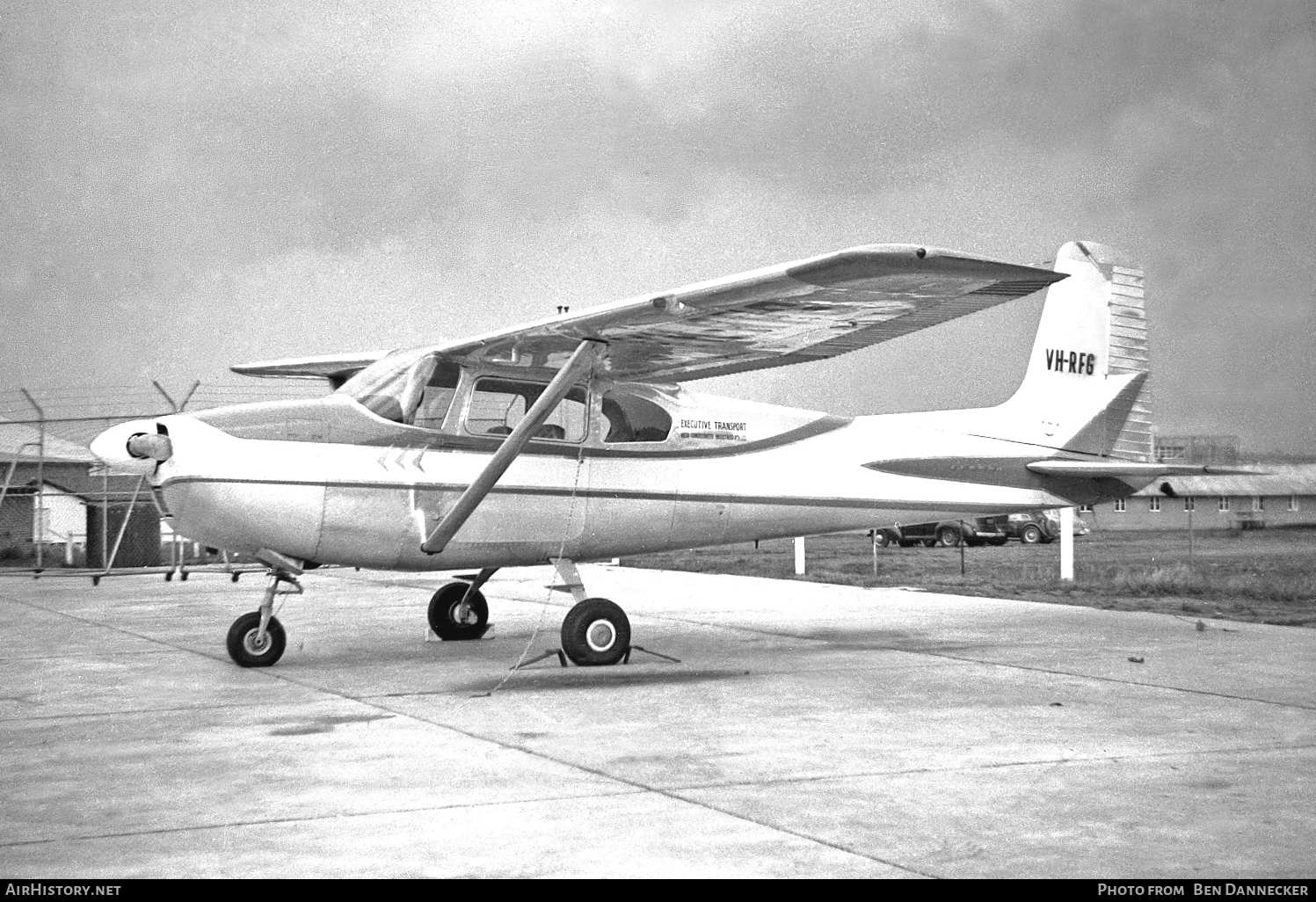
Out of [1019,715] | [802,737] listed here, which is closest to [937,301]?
[1019,715]

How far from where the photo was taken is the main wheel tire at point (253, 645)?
933cm

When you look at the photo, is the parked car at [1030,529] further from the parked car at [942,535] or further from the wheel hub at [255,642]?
the wheel hub at [255,642]

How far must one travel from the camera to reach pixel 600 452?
32.6ft

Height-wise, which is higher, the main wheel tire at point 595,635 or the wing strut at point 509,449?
the wing strut at point 509,449

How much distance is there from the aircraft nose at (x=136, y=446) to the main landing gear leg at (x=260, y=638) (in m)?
1.16

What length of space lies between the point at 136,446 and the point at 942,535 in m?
33.7

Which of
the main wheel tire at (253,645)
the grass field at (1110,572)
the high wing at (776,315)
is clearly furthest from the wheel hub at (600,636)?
the grass field at (1110,572)

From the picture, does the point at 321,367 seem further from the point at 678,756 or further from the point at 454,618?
the point at 678,756

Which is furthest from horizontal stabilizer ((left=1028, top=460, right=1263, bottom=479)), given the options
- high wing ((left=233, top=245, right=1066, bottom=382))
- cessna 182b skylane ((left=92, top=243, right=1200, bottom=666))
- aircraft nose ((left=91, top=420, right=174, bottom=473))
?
aircraft nose ((left=91, top=420, right=174, bottom=473))

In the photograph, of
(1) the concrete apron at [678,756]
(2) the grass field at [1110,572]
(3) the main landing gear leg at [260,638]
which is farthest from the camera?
(2) the grass field at [1110,572]

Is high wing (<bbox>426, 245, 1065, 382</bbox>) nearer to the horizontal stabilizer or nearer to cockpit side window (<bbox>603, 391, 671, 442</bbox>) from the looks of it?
cockpit side window (<bbox>603, 391, 671, 442</bbox>)

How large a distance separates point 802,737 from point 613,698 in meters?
1.73

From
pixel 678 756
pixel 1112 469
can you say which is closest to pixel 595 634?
pixel 678 756
